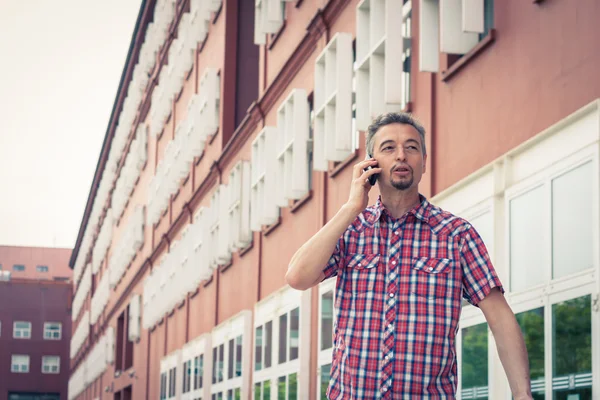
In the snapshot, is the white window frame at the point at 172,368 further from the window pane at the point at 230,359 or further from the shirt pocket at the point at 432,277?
the shirt pocket at the point at 432,277

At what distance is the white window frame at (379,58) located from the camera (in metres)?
13.0

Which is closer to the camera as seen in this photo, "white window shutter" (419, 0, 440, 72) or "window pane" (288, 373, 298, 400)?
"white window shutter" (419, 0, 440, 72)

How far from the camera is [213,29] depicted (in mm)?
29766

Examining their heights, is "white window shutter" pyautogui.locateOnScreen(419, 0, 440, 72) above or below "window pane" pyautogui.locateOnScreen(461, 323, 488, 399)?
above

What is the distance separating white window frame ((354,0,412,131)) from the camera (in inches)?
511

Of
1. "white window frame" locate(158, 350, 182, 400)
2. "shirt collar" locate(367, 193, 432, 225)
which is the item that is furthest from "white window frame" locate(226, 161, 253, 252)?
"shirt collar" locate(367, 193, 432, 225)

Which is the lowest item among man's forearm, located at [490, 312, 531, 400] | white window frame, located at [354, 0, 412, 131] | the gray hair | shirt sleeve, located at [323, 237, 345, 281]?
man's forearm, located at [490, 312, 531, 400]

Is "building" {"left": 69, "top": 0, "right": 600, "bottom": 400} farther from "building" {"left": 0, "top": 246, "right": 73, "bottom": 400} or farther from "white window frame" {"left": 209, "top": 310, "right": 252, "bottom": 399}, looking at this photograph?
"building" {"left": 0, "top": 246, "right": 73, "bottom": 400}

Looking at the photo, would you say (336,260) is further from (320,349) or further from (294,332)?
(294,332)

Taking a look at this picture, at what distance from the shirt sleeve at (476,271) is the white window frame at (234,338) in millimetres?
18190

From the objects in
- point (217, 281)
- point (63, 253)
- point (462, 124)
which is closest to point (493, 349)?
point (462, 124)

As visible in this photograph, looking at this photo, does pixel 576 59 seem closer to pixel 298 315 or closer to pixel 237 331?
pixel 298 315

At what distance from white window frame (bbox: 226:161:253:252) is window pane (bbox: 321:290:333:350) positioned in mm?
5595

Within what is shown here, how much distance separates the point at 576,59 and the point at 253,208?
13.2 metres
